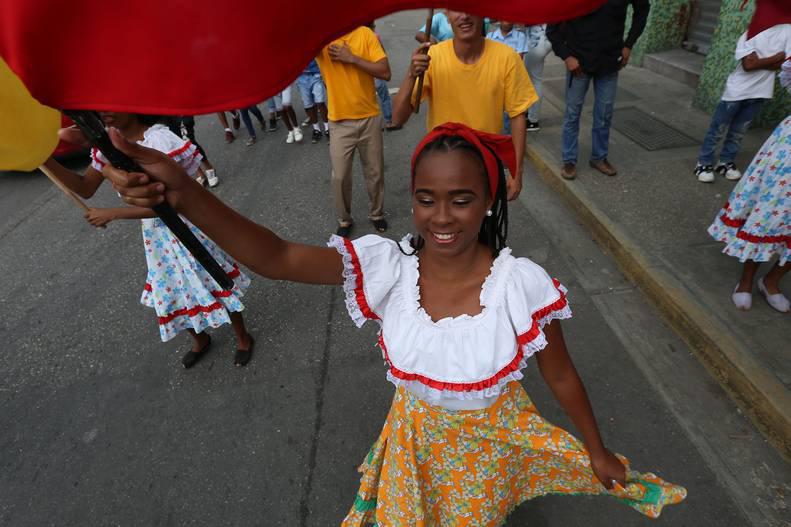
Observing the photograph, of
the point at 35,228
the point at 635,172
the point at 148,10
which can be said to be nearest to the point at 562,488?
the point at 148,10

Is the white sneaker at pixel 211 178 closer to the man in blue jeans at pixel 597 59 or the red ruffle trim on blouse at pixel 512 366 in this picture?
the man in blue jeans at pixel 597 59

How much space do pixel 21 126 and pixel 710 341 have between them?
3.32m

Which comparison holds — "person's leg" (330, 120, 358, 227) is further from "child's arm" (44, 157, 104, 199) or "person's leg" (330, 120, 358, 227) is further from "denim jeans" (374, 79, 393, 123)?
"denim jeans" (374, 79, 393, 123)

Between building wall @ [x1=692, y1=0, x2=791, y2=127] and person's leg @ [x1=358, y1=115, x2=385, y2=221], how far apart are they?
13.9 feet

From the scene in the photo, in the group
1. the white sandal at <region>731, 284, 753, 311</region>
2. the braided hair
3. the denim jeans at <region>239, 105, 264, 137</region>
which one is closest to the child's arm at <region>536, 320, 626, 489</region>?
the braided hair

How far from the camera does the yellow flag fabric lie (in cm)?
82

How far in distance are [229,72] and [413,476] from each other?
1.44 metres

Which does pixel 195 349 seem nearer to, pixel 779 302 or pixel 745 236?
pixel 745 236

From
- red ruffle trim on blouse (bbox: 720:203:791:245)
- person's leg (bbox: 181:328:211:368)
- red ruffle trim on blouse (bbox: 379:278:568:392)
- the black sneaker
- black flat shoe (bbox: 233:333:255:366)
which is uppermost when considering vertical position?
red ruffle trim on blouse (bbox: 379:278:568:392)

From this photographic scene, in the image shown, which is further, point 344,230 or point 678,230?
point 344,230

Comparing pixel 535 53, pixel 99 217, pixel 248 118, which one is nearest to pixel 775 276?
pixel 99 217

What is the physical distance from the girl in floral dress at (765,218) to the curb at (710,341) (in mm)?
351

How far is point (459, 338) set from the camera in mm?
1426

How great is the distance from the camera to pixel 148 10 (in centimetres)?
71
